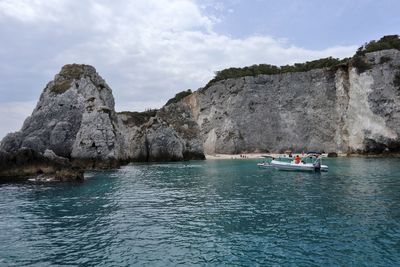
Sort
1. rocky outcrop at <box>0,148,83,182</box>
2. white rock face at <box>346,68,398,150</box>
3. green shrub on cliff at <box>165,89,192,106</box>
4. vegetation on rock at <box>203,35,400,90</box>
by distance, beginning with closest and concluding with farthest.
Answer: rocky outcrop at <box>0,148,83,182</box>
white rock face at <box>346,68,398,150</box>
vegetation on rock at <box>203,35,400,90</box>
green shrub on cliff at <box>165,89,192,106</box>

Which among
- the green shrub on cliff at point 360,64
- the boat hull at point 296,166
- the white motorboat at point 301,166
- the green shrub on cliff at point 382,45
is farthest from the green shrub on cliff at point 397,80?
the boat hull at point 296,166

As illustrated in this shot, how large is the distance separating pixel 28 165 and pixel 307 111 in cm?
7022

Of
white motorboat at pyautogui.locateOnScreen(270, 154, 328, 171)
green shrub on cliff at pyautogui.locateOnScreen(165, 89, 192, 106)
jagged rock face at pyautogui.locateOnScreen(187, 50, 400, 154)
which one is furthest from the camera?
green shrub on cliff at pyautogui.locateOnScreen(165, 89, 192, 106)

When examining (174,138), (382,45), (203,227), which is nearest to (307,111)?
(382,45)

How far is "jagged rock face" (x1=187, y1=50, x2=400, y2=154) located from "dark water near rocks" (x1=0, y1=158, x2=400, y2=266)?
5298cm

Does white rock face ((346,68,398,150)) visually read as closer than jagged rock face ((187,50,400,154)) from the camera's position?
Yes

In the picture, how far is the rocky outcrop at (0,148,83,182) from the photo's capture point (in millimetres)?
35531

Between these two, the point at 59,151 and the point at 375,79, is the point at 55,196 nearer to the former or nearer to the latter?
the point at 59,151

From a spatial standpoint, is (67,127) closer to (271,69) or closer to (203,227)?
(203,227)

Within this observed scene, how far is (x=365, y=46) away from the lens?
86.3 meters

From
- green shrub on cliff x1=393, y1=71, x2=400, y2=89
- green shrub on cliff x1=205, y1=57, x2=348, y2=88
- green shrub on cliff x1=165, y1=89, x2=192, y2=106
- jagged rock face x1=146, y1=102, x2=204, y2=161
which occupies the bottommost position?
jagged rock face x1=146, y1=102, x2=204, y2=161

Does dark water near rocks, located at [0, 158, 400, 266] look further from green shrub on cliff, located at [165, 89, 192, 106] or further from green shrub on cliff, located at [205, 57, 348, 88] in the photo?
green shrub on cliff, located at [165, 89, 192, 106]

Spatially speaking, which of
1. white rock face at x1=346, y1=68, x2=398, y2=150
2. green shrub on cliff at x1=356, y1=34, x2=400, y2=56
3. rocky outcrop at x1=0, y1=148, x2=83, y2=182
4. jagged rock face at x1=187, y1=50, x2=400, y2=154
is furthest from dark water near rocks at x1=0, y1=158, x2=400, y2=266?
green shrub on cliff at x1=356, y1=34, x2=400, y2=56

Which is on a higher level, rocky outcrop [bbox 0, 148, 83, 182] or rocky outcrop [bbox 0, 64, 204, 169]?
rocky outcrop [bbox 0, 64, 204, 169]
